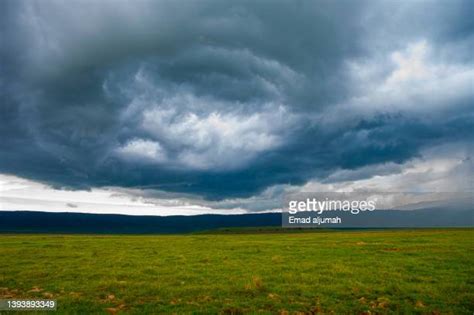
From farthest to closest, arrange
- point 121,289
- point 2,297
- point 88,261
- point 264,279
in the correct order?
point 88,261, point 264,279, point 121,289, point 2,297

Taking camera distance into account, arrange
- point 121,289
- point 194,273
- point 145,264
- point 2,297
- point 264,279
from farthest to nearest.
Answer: point 145,264 < point 194,273 < point 264,279 < point 121,289 < point 2,297

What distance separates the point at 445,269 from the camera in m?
27.4

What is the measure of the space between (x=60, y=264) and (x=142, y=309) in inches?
776

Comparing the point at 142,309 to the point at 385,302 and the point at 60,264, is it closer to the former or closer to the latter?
the point at 385,302

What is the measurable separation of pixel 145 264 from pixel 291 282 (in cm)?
1565

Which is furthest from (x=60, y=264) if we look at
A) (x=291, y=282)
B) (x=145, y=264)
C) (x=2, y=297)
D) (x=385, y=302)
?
(x=385, y=302)

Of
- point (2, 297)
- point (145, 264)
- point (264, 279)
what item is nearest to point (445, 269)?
point (264, 279)

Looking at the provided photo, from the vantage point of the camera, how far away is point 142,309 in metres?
17.8

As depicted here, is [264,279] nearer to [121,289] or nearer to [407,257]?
[121,289]

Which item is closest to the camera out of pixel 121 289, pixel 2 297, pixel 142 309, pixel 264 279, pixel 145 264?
pixel 142 309

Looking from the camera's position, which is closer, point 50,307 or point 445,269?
point 50,307

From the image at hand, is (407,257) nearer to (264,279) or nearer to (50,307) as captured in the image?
(264,279)

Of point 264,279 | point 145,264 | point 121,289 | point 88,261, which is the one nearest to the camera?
point 121,289

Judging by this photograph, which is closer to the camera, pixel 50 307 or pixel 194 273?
pixel 50 307
